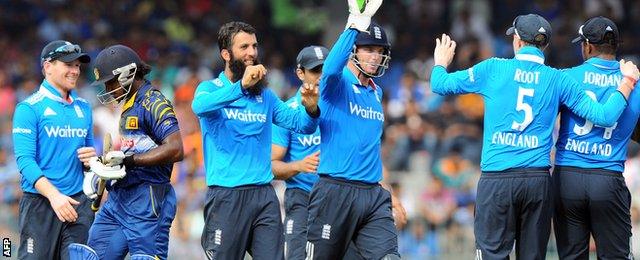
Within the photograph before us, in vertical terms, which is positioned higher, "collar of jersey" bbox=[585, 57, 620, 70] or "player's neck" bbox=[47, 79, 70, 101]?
"collar of jersey" bbox=[585, 57, 620, 70]

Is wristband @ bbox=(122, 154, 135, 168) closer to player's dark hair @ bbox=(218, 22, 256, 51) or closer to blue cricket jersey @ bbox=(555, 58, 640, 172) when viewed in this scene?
player's dark hair @ bbox=(218, 22, 256, 51)

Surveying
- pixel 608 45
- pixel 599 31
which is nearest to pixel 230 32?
pixel 599 31

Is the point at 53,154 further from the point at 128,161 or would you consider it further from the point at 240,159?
the point at 240,159

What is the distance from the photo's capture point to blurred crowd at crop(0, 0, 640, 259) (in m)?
17.6

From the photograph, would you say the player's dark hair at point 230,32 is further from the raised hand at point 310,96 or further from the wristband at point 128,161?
the wristband at point 128,161

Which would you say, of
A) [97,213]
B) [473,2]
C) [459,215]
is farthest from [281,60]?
[97,213]

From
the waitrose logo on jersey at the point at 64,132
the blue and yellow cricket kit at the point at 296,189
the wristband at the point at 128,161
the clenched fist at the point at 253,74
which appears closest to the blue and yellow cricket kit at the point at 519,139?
the clenched fist at the point at 253,74

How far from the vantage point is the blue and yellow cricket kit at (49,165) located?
11.5 meters

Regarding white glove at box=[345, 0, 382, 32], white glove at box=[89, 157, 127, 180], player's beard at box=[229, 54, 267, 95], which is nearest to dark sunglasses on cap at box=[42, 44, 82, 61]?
white glove at box=[89, 157, 127, 180]

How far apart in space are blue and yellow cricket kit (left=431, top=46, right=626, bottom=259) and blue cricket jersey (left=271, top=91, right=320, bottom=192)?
77.5 inches

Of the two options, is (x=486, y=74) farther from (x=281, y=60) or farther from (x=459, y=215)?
(x=281, y=60)

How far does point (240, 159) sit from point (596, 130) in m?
2.98

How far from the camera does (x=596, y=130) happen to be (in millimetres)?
11188

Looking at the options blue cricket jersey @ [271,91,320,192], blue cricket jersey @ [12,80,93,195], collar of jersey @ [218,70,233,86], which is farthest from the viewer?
blue cricket jersey @ [271,91,320,192]
